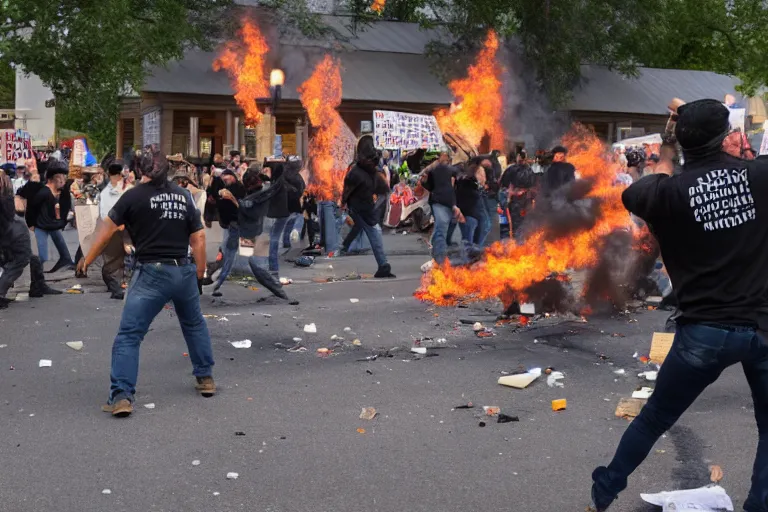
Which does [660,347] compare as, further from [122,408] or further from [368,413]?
[122,408]

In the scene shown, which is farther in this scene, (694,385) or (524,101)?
(524,101)

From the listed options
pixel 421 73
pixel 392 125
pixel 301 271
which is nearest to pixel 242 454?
pixel 301 271

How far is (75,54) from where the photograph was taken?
22.9 metres

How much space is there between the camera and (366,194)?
45.4 feet

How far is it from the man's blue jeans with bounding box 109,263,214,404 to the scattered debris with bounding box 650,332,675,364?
3598mm

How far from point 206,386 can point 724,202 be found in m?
4.13

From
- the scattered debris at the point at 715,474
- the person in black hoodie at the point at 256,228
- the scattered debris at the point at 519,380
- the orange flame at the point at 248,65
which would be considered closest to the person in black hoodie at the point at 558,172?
the person in black hoodie at the point at 256,228

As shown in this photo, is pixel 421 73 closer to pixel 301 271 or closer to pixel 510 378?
pixel 301 271

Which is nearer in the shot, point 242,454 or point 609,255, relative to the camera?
point 242,454

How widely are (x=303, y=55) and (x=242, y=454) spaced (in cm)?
2501

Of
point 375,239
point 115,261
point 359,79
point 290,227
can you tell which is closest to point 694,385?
point 115,261

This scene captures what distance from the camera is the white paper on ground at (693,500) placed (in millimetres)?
4629

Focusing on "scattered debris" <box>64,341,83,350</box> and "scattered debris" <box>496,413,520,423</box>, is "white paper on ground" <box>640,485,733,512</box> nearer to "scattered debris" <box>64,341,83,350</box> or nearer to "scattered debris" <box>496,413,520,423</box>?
"scattered debris" <box>496,413,520,423</box>

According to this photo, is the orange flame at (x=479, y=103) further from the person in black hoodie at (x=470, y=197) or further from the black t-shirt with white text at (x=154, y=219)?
the black t-shirt with white text at (x=154, y=219)
